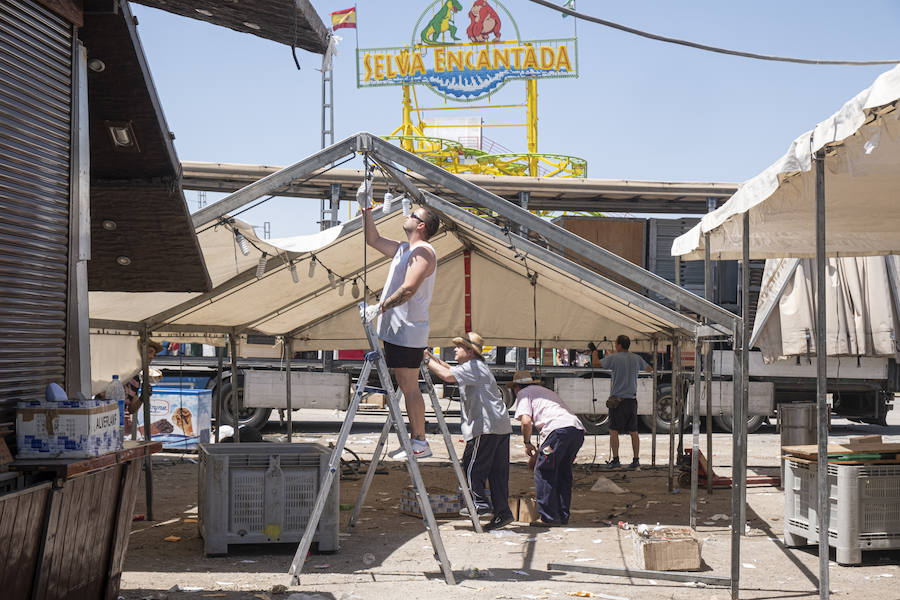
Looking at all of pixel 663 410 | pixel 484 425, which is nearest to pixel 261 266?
pixel 484 425

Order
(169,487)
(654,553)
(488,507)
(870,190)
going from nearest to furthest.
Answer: (654,553), (870,190), (488,507), (169,487)

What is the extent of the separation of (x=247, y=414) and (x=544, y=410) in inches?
357

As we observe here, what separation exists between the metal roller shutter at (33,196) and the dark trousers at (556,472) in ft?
15.4

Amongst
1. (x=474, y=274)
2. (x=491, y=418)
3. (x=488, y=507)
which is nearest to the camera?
(x=491, y=418)

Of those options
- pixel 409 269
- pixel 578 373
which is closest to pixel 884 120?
pixel 409 269

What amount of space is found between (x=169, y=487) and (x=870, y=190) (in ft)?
26.9

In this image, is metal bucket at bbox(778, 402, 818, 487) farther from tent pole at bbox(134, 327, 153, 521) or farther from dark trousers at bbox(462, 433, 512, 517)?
tent pole at bbox(134, 327, 153, 521)

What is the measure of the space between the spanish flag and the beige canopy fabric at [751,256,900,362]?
12106 mm

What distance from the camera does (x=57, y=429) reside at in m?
3.92

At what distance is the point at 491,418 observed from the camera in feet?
26.8

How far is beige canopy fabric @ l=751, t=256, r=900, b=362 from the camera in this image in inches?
502

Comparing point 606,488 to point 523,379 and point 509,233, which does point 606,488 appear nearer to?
point 523,379

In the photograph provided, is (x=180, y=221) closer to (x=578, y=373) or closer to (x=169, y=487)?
(x=169, y=487)

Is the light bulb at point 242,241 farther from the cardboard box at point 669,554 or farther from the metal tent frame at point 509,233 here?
the cardboard box at point 669,554
